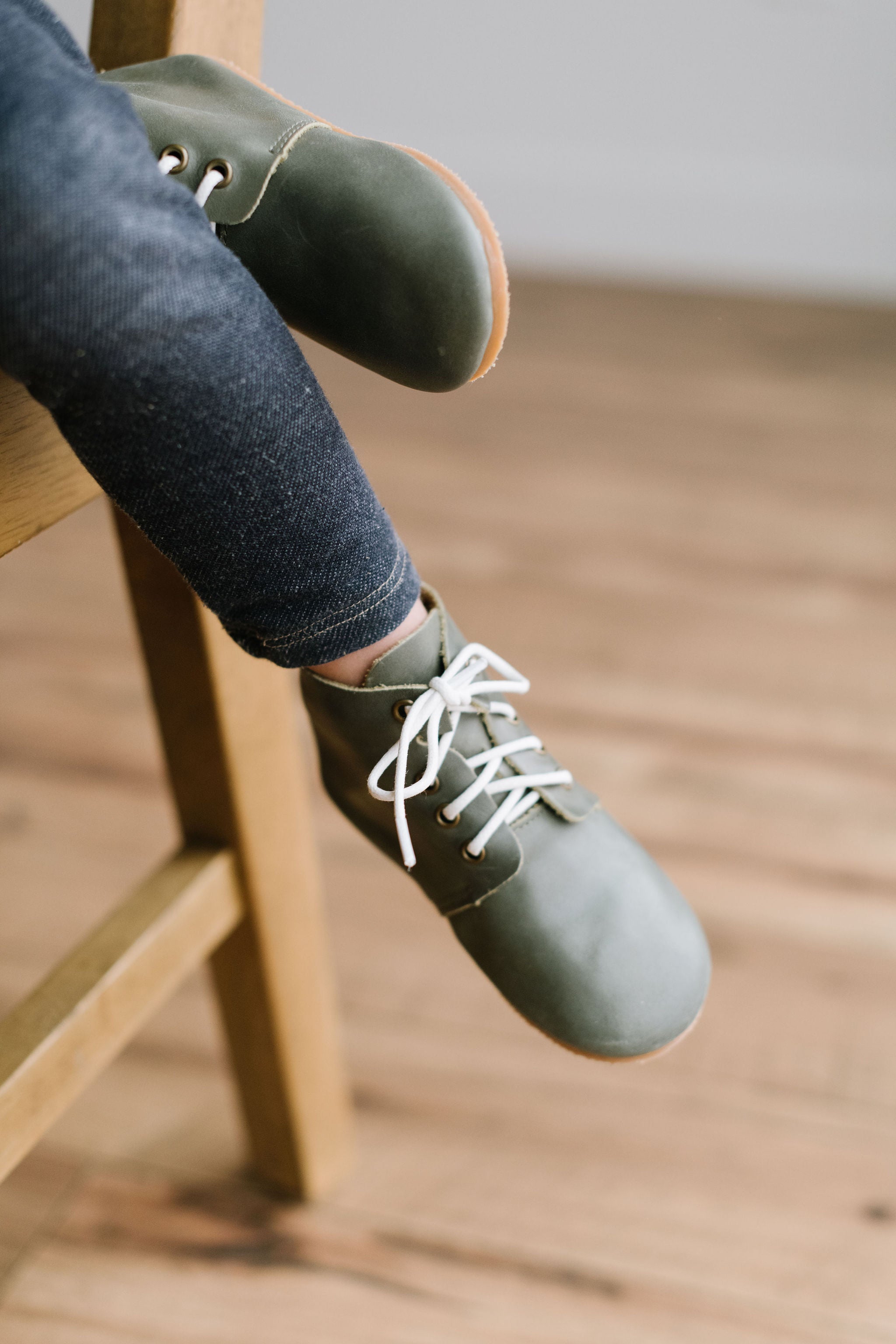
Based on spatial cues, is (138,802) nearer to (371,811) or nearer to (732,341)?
(371,811)

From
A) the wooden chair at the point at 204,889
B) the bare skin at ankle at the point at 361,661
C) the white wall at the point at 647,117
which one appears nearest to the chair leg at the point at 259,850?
the wooden chair at the point at 204,889

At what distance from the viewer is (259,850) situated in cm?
59

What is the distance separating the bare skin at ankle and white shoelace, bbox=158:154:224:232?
15 centimetres

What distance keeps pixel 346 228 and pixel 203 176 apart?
0.06m

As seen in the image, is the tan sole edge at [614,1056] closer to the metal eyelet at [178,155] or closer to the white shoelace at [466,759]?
the white shoelace at [466,759]

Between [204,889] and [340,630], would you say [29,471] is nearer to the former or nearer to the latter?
[340,630]

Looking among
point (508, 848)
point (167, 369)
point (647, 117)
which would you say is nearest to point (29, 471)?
point (167, 369)

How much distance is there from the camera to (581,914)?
0.45 metres

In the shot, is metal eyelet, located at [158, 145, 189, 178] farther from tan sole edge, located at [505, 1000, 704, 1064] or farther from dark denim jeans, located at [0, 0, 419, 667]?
tan sole edge, located at [505, 1000, 704, 1064]

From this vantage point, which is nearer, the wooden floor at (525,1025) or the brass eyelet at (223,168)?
the brass eyelet at (223,168)

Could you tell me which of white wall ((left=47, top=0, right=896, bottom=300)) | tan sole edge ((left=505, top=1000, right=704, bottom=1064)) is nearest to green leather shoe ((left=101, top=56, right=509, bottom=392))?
tan sole edge ((left=505, top=1000, right=704, bottom=1064))

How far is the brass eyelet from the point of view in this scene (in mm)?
377

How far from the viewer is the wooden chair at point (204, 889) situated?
17.3 inches

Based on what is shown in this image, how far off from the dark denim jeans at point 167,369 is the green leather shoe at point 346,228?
0.03 m
